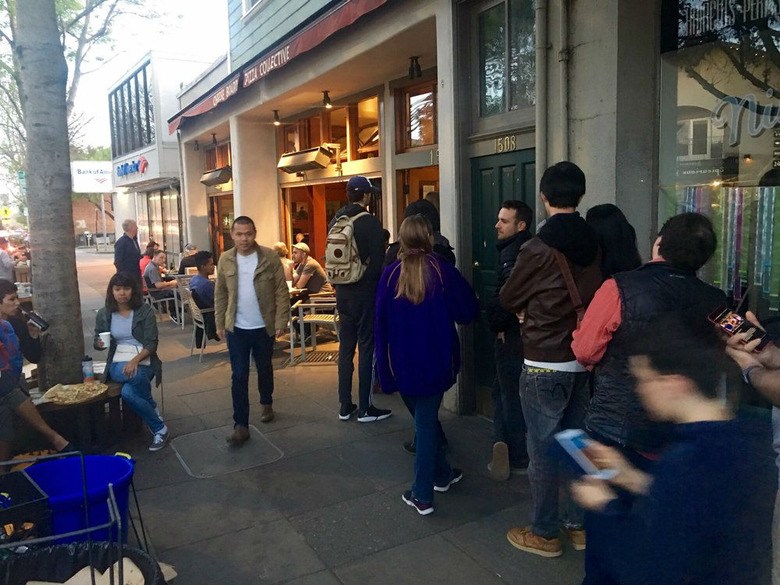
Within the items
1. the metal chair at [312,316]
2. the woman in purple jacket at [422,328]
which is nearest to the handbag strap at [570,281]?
the woman in purple jacket at [422,328]

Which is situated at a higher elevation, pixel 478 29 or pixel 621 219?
pixel 478 29

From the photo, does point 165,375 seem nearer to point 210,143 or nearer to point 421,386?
point 421,386

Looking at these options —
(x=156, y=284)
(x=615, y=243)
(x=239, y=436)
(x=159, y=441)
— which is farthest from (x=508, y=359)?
(x=156, y=284)

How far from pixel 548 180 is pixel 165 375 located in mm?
5648

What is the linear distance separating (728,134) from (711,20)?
28.7 inches

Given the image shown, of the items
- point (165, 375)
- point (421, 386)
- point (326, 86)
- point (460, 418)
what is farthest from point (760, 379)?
point (326, 86)

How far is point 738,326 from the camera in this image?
193cm

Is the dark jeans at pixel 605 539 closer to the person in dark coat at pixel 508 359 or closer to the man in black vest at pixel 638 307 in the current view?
the man in black vest at pixel 638 307

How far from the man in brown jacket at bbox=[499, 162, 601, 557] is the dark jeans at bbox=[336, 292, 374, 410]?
2.28 m

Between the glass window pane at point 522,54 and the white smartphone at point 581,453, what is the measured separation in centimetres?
359

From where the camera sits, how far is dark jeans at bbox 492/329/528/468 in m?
4.04

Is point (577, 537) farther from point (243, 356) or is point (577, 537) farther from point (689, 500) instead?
point (243, 356)

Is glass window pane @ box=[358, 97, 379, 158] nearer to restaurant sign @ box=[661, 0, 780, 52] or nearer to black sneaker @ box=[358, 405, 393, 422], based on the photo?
black sneaker @ box=[358, 405, 393, 422]

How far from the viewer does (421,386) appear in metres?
3.51
